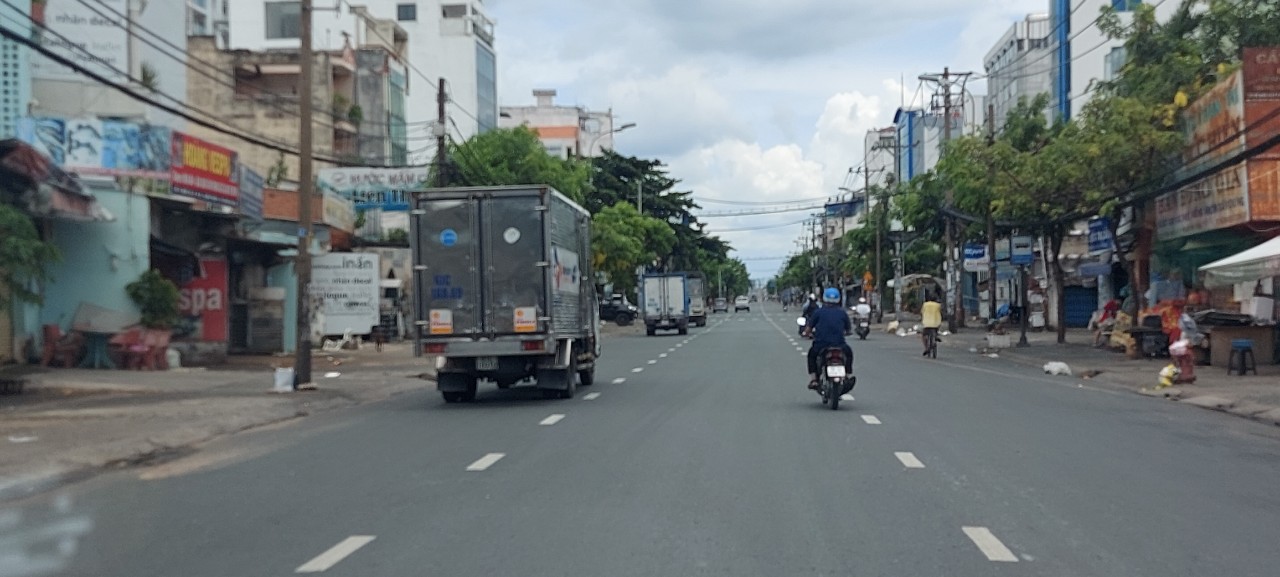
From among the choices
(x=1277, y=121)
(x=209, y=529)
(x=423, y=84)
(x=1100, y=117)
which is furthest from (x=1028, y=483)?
(x=423, y=84)

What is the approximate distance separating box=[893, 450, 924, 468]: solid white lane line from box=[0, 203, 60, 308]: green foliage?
42.6 feet

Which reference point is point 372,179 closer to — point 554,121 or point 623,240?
point 623,240

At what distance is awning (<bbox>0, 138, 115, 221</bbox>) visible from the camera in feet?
67.0

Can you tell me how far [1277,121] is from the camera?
88.1 feet

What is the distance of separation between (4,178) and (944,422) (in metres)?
15.4

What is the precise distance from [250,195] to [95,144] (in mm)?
5590

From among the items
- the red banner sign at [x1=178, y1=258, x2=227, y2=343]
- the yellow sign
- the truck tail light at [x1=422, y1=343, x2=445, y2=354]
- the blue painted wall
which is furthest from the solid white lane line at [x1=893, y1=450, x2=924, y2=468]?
the red banner sign at [x1=178, y1=258, x2=227, y2=343]

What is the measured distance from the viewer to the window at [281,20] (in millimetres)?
77250

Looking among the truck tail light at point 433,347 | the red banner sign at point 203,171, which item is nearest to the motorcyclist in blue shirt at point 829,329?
the truck tail light at point 433,347

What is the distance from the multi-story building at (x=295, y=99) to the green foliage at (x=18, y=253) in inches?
1444

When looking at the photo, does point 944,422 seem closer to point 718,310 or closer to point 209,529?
point 209,529

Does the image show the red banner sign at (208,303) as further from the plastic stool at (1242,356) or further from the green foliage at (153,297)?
the plastic stool at (1242,356)

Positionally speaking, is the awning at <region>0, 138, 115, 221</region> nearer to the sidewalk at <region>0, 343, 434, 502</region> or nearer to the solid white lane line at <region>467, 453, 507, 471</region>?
the sidewalk at <region>0, 343, 434, 502</region>

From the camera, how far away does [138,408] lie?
18641 mm
